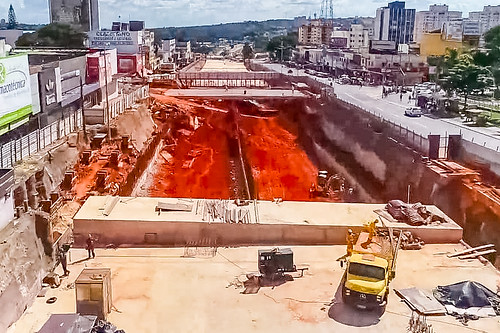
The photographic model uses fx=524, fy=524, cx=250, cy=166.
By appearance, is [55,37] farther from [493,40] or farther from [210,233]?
[210,233]

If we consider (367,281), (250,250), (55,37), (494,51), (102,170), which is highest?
(55,37)

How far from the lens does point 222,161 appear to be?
46.1 metres

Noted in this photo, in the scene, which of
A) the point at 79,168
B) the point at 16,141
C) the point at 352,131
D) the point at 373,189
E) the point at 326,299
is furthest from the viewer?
the point at 352,131

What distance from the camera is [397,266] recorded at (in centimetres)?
1912

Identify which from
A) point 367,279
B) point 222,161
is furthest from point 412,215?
point 222,161

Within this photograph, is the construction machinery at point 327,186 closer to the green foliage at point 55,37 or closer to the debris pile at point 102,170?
the debris pile at point 102,170

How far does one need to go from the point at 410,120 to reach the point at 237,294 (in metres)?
28.4

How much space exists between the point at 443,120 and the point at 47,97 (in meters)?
28.9

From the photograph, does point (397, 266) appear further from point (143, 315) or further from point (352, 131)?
point (352, 131)

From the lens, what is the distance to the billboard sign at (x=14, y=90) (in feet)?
90.7

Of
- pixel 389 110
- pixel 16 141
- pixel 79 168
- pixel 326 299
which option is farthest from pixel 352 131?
pixel 326 299

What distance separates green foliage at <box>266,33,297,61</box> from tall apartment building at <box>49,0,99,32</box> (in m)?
38.1

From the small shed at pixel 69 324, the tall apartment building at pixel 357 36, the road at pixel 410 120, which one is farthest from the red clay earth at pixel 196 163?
the tall apartment building at pixel 357 36

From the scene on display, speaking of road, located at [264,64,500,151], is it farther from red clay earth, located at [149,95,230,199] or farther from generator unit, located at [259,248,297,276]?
generator unit, located at [259,248,297,276]
